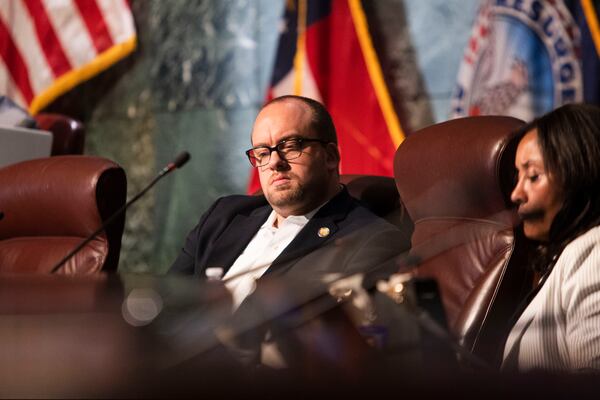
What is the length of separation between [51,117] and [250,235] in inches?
66.4

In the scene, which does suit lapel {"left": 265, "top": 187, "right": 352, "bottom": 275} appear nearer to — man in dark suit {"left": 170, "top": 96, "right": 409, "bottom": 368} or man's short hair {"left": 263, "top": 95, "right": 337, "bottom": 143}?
man in dark suit {"left": 170, "top": 96, "right": 409, "bottom": 368}

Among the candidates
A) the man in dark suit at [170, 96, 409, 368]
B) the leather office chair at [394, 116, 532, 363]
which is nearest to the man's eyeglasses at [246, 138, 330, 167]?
the man in dark suit at [170, 96, 409, 368]

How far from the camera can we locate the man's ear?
181cm

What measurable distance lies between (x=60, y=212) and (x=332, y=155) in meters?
0.87

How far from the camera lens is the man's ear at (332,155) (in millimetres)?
1807

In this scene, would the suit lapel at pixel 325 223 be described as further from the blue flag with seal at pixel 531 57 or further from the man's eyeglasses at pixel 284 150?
the blue flag with seal at pixel 531 57

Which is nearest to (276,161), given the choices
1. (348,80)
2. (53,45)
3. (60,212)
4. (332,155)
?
(332,155)

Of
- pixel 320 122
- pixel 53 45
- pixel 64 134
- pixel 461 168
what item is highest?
pixel 53 45

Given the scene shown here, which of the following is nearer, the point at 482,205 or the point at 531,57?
the point at 482,205

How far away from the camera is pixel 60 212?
85.1 inches

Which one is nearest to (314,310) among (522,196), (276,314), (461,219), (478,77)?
(276,314)

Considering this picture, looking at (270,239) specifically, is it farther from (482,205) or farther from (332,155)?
(482,205)

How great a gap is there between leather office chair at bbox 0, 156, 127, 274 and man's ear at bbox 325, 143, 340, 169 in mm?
693

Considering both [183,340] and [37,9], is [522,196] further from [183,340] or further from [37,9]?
[37,9]
